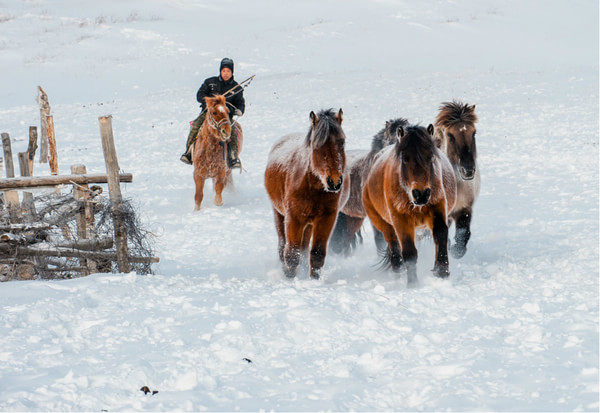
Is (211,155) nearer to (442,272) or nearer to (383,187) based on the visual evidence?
(383,187)

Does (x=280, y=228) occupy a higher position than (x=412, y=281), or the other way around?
(x=280, y=228)

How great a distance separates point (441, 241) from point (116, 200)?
3674mm

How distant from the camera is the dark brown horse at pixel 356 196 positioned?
8391 mm

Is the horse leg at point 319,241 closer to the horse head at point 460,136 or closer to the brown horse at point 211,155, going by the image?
the horse head at point 460,136

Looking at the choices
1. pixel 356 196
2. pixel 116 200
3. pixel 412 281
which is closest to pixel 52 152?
pixel 116 200

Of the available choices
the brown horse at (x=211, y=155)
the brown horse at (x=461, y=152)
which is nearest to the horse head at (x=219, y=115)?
the brown horse at (x=211, y=155)

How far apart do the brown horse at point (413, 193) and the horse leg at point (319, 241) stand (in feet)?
2.24

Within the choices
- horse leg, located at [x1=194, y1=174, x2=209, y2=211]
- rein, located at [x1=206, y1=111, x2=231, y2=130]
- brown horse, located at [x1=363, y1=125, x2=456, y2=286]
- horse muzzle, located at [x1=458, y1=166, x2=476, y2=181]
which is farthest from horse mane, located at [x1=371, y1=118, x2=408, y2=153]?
horse leg, located at [x1=194, y1=174, x2=209, y2=211]

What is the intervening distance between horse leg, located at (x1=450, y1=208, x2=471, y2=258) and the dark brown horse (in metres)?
1.07

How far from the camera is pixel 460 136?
778cm

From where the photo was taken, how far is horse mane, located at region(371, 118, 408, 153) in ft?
26.7

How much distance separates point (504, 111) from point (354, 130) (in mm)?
5106

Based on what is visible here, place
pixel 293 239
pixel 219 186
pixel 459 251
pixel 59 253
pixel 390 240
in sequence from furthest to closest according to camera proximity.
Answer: pixel 219 186
pixel 459 251
pixel 390 240
pixel 293 239
pixel 59 253

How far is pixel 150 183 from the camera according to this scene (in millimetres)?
14836
